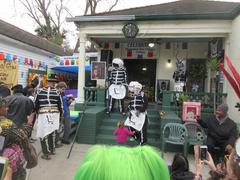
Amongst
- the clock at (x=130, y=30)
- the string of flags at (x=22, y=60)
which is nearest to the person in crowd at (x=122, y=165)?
the clock at (x=130, y=30)

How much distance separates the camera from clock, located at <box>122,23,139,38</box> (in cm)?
870

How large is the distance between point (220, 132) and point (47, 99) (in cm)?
353

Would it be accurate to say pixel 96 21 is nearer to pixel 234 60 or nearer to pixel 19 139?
pixel 234 60

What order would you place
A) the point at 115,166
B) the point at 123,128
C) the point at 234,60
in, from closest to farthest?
the point at 115,166, the point at 123,128, the point at 234,60

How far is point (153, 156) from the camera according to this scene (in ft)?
3.33

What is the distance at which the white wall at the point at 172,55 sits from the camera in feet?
36.3

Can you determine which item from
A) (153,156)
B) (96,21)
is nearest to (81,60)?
(96,21)

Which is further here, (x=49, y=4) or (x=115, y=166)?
(x=49, y=4)

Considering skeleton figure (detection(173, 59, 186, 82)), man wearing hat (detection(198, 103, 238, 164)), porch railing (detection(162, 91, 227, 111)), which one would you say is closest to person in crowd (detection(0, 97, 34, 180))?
man wearing hat (detection(198, 103, 238, 164))

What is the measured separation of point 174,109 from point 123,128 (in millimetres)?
2499

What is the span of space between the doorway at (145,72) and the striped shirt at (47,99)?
6.04 m

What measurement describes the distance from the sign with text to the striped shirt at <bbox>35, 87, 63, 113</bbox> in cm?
588

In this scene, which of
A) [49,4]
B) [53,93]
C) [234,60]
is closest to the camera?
[53,93]

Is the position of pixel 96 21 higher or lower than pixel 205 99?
higher
